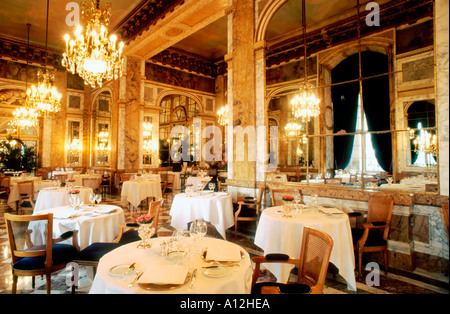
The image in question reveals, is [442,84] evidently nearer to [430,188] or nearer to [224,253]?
[430,188]

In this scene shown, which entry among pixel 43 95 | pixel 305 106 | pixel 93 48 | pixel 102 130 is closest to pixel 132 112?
pixel 43 95

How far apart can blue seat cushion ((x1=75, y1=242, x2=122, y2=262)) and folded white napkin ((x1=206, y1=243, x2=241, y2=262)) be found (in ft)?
4.56

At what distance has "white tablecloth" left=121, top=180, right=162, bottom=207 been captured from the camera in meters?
6.85

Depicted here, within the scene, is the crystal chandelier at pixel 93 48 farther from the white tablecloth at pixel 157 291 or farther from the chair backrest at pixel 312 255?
the chair backrest at pixel 312 255

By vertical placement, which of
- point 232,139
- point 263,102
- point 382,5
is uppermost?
point 382,5

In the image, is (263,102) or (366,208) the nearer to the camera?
(366,208)

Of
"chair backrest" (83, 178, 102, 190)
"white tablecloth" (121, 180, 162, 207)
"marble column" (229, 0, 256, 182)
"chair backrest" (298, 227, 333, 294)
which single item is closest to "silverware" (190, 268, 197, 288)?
"chair backrest" (298, 227, 333, 294)

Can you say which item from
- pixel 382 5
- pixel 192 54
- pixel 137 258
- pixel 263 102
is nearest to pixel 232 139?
pixel 263 102

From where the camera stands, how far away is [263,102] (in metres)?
4.93

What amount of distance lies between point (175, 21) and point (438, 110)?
6.41 metres

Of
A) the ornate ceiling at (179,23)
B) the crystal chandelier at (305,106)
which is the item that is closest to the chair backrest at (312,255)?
the ornate ceiling at (179,23)

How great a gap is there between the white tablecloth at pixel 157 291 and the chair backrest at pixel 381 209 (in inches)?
93.2
